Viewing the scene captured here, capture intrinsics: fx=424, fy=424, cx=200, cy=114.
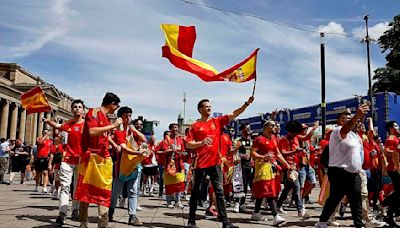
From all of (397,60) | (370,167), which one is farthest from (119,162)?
(397,60)

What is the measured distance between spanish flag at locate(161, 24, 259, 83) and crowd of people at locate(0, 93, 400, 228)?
546mm

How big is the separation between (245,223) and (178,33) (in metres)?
3.78

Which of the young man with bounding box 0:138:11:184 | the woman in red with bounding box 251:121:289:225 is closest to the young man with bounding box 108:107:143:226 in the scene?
the woman in red with bounding box 251:121:289:225

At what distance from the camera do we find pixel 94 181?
5.71 m

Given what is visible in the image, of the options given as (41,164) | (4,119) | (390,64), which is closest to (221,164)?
(41,164)

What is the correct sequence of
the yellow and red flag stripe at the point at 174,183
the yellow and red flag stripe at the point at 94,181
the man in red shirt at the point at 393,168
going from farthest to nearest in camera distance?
the yellow and red flag stripe at the point at 174,183
the man in red shirt at the point at 393,168
the yellow and red flag stripe at the point at 94,181

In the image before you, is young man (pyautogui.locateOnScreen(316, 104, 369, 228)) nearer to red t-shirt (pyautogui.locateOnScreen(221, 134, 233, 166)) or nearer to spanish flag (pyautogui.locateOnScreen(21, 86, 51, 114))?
red t-shirt (pyautogui.locateOnScreen(221, 134, 233, 166))

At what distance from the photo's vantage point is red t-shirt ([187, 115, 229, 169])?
22.5 ft

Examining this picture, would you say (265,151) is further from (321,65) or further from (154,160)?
(321,65)

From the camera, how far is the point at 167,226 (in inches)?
287

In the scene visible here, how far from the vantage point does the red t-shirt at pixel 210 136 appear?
6.84 m

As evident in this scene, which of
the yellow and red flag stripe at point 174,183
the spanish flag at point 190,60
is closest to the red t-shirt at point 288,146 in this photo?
the spanish flag at point 190,60

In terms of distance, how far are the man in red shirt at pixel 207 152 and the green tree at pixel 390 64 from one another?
41046 millimetres

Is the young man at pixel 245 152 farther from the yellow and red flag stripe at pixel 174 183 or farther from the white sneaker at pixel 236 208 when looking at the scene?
the yellow and red flag stripe at pixel 174 183
